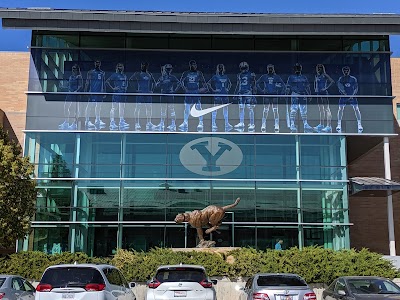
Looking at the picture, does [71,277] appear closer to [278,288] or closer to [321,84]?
[278,288]

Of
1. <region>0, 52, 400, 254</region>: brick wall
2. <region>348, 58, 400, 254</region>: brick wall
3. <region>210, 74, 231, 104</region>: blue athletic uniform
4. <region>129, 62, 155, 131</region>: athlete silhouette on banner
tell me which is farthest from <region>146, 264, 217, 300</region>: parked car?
<region>348, 58, 400, 254</region>: brick wall

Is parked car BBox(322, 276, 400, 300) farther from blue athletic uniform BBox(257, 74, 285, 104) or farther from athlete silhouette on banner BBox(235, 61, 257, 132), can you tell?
blue athletic uniform BBox(257, 74, 285, 104)

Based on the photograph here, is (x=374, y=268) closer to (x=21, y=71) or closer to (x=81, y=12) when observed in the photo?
(x=81, y=12)

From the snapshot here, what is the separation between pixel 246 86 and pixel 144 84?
531 cm

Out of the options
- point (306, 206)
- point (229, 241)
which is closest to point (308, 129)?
point (306, 206)

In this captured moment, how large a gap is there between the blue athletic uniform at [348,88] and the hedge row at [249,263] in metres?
11.2

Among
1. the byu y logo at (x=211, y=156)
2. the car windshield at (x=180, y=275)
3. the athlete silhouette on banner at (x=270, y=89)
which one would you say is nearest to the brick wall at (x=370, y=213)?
the athlete silhouette on banner at (x=270, y=89)

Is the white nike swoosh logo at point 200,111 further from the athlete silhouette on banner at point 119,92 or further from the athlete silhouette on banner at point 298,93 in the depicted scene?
the athlete silhouette on banner at point 298,93

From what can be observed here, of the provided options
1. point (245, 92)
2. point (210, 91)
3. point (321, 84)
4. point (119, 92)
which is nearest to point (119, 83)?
point (119, 92)

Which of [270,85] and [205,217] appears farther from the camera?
[270,85]

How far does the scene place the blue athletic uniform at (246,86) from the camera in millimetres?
30547

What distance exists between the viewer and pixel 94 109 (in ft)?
99.6

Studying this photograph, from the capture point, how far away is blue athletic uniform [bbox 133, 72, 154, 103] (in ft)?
100

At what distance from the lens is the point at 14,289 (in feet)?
46.9
